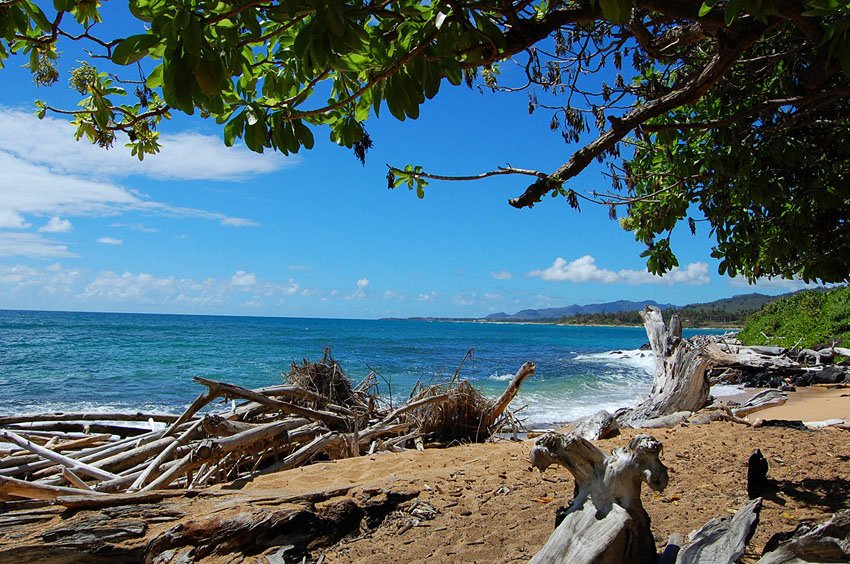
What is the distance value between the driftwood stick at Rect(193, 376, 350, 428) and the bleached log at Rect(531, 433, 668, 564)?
4.37m

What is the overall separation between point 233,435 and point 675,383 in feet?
20.4

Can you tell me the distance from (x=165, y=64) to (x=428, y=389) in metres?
7.16

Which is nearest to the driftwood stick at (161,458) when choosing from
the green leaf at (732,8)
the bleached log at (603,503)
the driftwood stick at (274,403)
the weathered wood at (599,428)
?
the driftwood stick at (274,403)

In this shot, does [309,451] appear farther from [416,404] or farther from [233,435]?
[416,404]

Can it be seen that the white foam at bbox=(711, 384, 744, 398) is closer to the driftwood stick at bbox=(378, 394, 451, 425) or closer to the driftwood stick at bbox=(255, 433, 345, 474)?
the driftwood stick at bbox=(378, 394, 451, 425)

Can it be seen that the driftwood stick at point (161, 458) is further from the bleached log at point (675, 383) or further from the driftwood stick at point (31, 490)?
the bleached log at point (675, 383)

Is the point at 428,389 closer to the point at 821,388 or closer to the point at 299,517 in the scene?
the point at 299,517

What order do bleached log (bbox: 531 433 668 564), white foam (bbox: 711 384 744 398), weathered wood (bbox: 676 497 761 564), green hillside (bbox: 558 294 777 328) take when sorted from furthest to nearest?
green hillside (bbox: 558 294 777 328) < white foam (bbox: 711 384 744 398) < bleached log (bbox: 531 433 668 564) < weathered wood (bbox: 676 497 761 564)

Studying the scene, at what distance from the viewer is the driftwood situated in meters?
2.12

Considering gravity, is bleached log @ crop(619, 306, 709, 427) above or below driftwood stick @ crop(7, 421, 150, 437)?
above

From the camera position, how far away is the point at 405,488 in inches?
165

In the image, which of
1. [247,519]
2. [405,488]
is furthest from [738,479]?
[247,519]

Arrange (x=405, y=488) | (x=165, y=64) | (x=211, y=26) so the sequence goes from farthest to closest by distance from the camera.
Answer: (x=405, y=488) < (x=211, y=26) < (x=165, y=64)

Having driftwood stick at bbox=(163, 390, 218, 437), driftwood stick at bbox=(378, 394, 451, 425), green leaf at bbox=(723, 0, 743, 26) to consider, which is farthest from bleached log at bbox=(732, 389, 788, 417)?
green leaf at bbox=(723, 0, 743, 26)
